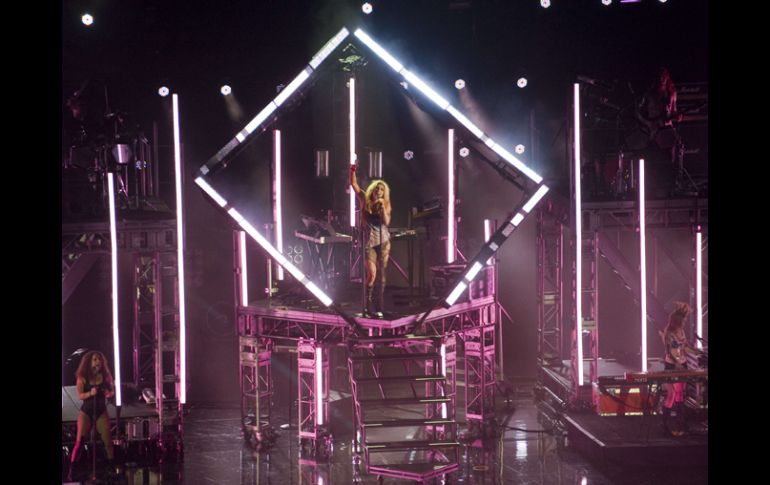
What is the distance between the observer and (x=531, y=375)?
18.9 meters

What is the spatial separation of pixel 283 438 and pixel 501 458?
380cm

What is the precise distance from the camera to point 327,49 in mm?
15047

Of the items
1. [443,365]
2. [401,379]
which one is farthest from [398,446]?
[443,365]

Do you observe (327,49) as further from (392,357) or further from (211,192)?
(392,357)

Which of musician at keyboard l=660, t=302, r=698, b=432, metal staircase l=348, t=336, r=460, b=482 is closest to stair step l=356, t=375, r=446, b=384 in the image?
metal staircase l=348, t=336, r=460, b=482

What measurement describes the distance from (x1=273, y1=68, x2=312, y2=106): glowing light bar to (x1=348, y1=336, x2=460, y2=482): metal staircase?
166 inches

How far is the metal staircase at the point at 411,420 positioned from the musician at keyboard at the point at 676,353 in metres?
3.38

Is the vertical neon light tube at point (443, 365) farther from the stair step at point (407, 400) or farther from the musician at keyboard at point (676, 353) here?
the musician at keyboard at point (676, 353)

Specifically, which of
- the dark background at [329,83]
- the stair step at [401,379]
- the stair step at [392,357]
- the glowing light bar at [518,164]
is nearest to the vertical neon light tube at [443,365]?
the stair step at [392,357]

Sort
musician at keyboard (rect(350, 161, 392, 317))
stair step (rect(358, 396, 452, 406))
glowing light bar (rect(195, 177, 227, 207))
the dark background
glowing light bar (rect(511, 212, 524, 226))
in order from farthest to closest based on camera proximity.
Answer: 1. the dark background
2. glowing light bar (rect(511, 212, 524, 226))
3. glowing light bar (rect(195, 177, 227, 207))
4. musician at keyboard (rect(350, 161, 392, 317))
5. stair step (rect(358, 396, 452, 406))

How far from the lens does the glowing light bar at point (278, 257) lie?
13.8 meters

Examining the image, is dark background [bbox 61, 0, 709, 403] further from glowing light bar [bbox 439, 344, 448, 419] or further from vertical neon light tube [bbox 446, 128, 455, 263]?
glowing light bar [bbox 439, 344, 448, 419]

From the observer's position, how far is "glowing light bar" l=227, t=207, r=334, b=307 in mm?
13789
